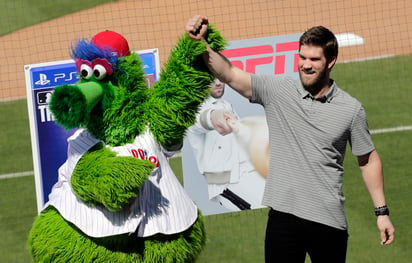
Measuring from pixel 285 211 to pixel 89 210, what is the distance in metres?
0.91

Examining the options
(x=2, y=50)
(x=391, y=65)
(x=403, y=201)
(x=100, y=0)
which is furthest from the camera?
(x=100, y=0)

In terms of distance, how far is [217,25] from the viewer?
30.9 ft

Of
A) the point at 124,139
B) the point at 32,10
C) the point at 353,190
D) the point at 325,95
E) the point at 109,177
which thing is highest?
the point at 32,10

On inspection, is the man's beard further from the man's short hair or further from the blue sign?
the blue sign

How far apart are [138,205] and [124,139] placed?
0.98 feet

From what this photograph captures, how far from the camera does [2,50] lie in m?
9.76

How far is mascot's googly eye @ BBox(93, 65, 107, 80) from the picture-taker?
11.3 feet

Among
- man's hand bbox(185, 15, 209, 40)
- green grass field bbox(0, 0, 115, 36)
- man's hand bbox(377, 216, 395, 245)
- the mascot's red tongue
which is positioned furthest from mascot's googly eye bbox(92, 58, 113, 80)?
green grass field bbox(0, 0, 115, 36)

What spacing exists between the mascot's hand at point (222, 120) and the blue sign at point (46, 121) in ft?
3.33

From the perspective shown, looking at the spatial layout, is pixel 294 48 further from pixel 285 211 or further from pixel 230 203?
pixel 285 211

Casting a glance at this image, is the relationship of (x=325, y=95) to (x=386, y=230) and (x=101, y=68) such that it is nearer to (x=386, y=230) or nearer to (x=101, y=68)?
(x=386, y=230)

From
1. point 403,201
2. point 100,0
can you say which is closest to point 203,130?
point 403,201

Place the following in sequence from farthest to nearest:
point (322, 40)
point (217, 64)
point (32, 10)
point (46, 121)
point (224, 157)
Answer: point (32, 10), point (224, 157), point (46, 121), point (322, 40), point (217, 64)

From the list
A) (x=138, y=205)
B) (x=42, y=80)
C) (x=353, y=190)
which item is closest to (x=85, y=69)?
(x=138, y=205)
